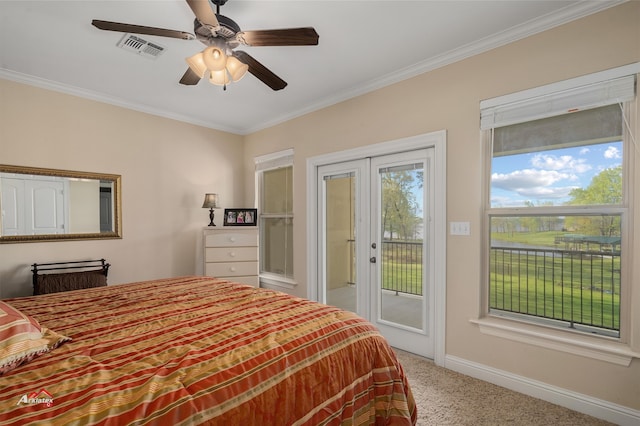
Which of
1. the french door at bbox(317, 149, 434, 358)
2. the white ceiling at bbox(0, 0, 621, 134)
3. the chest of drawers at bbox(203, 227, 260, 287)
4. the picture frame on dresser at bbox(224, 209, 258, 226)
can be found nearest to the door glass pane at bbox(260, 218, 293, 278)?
the picture frame on dresser at bbox(224, 209, 258, 226)

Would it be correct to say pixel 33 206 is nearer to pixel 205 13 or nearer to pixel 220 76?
pixel 220 76

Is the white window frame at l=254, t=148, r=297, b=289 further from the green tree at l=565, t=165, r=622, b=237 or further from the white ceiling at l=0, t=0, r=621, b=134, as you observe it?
the green tree at l=565, t=165, r=622, b=237

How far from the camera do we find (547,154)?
2195mm

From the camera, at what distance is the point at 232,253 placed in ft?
12.3

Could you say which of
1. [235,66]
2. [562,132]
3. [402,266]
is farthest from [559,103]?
[235,66]

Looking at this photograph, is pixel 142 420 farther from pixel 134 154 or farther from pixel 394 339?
pixel 134 154

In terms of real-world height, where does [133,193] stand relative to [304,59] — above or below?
below

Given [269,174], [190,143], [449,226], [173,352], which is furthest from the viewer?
[269,174]

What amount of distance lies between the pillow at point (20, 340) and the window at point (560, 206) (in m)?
2.72

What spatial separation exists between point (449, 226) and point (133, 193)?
11.3 ft

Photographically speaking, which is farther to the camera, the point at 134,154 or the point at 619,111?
the point at 134,154

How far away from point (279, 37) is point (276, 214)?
2764 mm

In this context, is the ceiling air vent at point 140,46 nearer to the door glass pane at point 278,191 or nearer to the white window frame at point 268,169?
the white window frame at point 268,169

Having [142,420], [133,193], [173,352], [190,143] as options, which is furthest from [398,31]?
[133,193]
